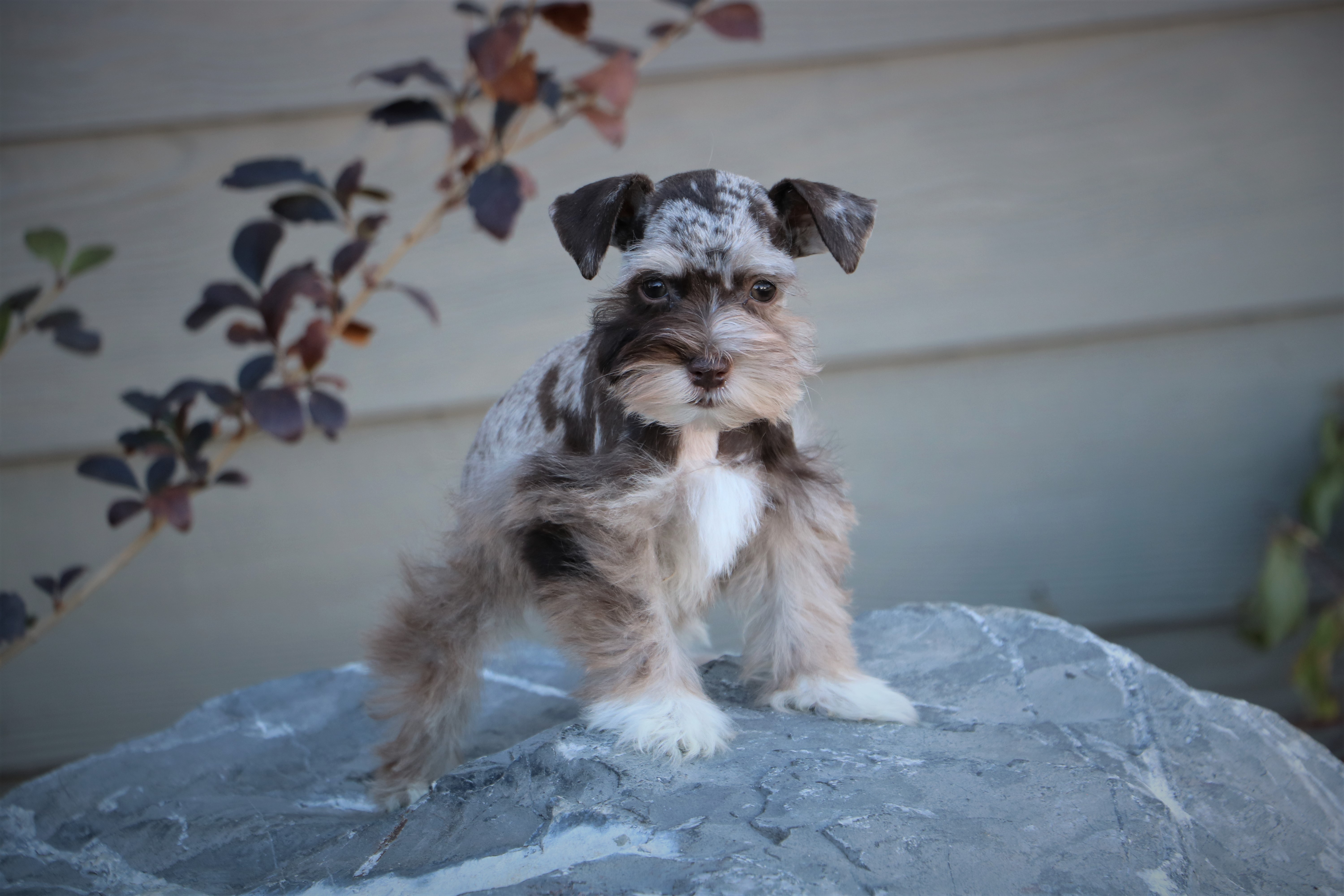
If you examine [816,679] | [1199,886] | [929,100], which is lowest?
[1199,886]

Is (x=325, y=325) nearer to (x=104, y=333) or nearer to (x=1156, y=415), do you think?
(x=104, y=333)

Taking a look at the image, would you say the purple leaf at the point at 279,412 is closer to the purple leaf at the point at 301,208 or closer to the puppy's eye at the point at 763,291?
the purple leaf at the point at 301,208

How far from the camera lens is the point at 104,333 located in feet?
16.3

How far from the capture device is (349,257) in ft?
10.7

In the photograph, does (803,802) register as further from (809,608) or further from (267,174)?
(267,174)

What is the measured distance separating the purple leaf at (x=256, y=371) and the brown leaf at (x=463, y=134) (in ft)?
2.83

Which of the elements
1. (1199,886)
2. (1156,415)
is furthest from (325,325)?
(1156,415)

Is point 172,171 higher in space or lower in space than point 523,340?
higher

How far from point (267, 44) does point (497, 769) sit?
3601 millimetres

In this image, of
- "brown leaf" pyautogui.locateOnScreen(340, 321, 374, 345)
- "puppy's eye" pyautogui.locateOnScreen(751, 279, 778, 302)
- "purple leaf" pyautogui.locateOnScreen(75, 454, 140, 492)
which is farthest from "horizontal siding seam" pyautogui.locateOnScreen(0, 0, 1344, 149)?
"puppy's eye" pyautogui.locateOnScreen(751, 279, 778, 302)

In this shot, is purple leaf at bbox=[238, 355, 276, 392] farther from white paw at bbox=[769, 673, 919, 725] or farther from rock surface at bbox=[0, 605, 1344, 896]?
white paw at bbox=[769, 673, 919, 725]

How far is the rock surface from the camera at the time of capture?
239cm

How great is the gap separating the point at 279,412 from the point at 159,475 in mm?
645

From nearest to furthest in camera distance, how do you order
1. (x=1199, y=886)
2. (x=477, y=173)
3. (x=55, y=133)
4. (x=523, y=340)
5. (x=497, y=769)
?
(x=1199, y=886) < (x=497, y=769) < (x=477, y=173) < (x=55, y=133) < (x=523, y=340)
